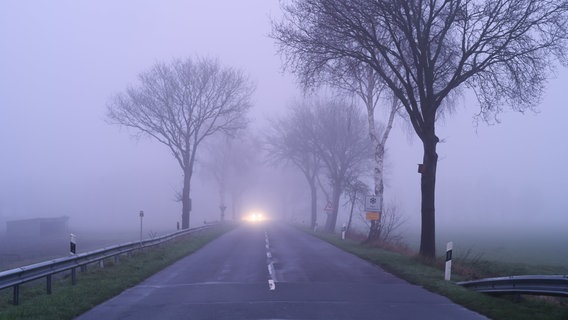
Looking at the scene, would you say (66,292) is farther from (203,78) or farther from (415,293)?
(203,78)

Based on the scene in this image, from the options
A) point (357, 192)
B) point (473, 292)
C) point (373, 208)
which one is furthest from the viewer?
point (357, 192)

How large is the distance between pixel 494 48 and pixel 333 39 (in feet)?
17.0

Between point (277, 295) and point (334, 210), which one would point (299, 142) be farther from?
point (277, 295)

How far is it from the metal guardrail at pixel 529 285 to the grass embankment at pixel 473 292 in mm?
220

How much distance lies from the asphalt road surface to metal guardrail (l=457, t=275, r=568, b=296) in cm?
105

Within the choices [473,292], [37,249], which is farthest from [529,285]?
[37,249]

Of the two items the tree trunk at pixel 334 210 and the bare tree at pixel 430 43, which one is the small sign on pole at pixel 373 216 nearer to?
the bare tree at pixel 430 43

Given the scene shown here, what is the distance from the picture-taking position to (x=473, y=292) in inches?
539

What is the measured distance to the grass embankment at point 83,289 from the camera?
1150 cm

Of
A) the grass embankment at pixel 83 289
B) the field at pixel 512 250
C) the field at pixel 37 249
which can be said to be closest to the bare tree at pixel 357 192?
the field at pixel 512 250

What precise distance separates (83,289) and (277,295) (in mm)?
4578

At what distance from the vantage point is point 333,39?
21.5 metres

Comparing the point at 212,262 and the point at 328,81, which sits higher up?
the point at 328,81

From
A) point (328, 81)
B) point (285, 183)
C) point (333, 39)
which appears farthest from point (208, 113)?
point (285, 183)
